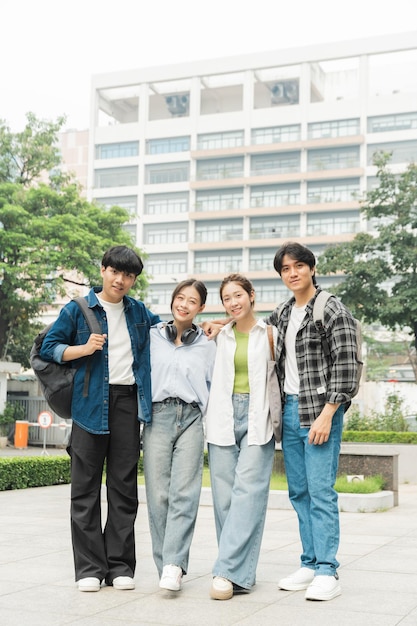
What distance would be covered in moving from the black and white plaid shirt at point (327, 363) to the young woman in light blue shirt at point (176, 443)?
1.91 feet

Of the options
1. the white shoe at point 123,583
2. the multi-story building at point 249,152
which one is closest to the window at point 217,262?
the multi-story building at point 249,152

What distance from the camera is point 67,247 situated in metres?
28.5

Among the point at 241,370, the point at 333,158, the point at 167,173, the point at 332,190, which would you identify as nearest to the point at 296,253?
the point at 241,370

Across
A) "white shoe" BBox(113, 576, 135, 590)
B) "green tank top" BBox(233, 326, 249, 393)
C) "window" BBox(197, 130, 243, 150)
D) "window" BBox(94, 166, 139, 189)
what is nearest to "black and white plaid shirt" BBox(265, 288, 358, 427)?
"green tank top" BBox(233, 326, 249, 393)

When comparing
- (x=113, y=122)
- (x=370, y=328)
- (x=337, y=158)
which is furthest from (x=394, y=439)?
(x=113, y=122)

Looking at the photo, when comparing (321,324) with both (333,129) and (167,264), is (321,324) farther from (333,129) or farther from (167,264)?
(167,264)

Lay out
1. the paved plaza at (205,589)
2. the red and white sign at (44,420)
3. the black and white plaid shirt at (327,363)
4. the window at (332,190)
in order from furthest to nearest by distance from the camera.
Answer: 1. the window at (332,190)
2. the red and white sign at (44,420)
3. the black and white plaid shirt at (327,363)
4. the paved plaza at (205,589)

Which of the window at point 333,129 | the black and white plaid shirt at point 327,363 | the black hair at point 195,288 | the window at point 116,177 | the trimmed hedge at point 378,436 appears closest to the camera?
the black and white plaid shirt at point 327,363

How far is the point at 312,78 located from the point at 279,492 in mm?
58583

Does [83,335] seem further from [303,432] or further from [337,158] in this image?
[337,158]

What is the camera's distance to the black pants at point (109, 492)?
466cm

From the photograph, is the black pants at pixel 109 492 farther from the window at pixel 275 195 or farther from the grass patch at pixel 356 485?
the window at pixel 275 195

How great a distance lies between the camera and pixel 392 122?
61875mm

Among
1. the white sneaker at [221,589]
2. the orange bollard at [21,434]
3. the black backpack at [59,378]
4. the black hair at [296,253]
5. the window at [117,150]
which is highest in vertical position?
the window at [117,150]
